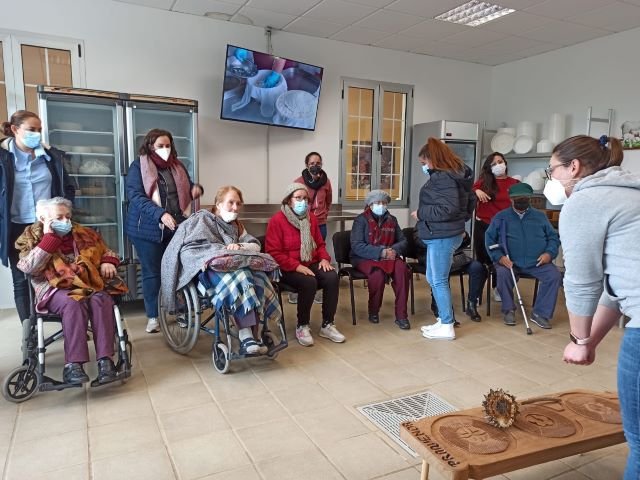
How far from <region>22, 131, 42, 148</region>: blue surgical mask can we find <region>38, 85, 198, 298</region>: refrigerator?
88cm

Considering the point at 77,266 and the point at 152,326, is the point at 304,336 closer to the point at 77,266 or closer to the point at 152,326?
the point at 152,326

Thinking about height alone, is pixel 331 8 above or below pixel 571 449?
above

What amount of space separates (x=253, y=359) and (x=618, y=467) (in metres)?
2.02

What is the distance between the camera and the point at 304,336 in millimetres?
3395

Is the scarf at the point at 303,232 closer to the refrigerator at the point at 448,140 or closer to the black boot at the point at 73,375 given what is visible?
the black boot at the point at 73,375

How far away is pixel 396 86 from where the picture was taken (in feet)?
19.4

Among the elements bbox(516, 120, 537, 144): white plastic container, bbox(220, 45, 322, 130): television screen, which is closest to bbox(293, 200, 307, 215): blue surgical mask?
bbox(220, 45, 322, 130): television screen

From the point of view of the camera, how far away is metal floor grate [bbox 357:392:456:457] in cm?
232

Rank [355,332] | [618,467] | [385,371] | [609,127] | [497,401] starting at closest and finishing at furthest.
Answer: [497,401] → [618,467] → [385,371] → [355,332] → [609,127]

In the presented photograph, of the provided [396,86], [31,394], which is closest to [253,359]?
[31,394]

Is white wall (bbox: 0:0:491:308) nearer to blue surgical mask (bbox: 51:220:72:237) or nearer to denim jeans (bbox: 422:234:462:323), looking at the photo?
blue surgical mask (bbox: 51:220:72:237)

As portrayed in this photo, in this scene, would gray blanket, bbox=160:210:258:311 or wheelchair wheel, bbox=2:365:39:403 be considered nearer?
wheelchair wheel, bbox=2:365:39:403

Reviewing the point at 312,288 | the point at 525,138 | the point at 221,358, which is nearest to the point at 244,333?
the point at 221,358

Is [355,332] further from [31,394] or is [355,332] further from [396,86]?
[396,86]
